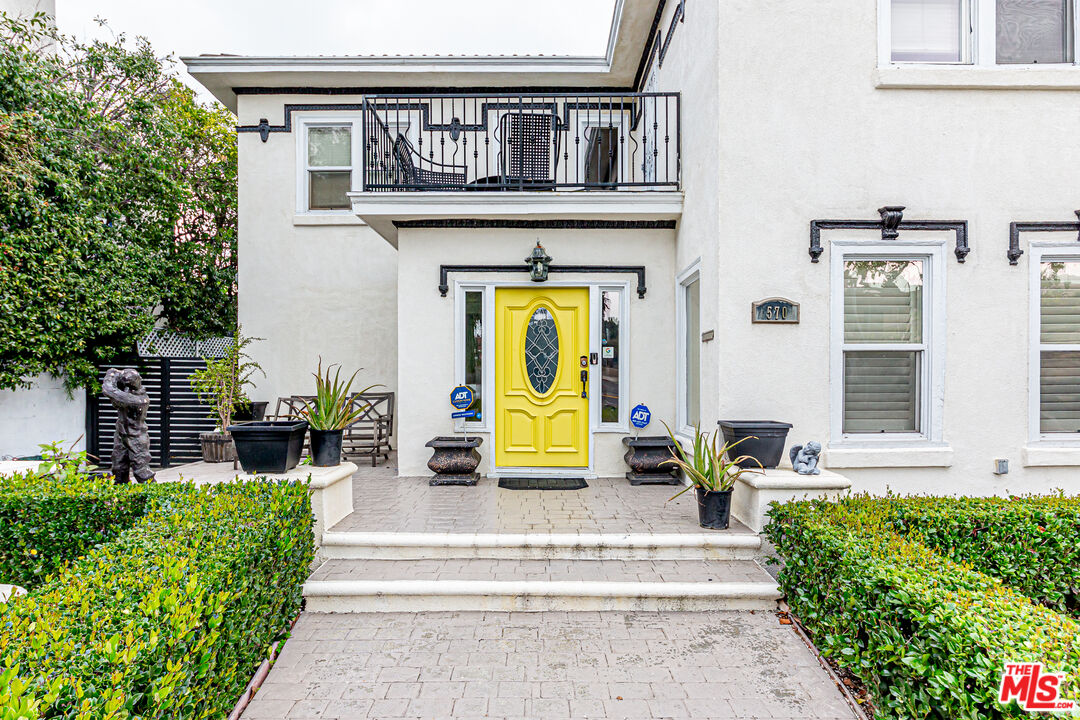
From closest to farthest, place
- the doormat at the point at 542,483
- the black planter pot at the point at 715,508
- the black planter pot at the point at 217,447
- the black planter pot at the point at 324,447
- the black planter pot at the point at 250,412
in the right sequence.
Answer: the black planter pot at the point at 715,508 < the black planter pot at the point at 324,447 < the doormat at the point at 542,483 < the black planter pot at the point at 217,447 < the black planter pot at the point at 250,412

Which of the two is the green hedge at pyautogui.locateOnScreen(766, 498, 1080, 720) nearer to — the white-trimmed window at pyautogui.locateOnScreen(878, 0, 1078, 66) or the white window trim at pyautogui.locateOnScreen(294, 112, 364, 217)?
the white-trimmed window at pyautogui.locateOnScreen(878, 0, 1078, 66)

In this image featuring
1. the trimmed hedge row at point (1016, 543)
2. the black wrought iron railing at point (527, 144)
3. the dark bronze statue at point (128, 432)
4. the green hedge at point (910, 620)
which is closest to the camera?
the green hedge at point (910, 620)

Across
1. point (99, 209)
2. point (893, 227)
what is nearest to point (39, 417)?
point (99, 209)

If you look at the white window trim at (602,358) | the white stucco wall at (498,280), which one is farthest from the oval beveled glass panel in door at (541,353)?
the white stucco wall at (498,280)

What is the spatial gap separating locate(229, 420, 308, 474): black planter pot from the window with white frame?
4023 mm

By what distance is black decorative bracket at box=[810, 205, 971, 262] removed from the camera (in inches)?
203

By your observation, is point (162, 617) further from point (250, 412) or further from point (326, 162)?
point (326, 162)

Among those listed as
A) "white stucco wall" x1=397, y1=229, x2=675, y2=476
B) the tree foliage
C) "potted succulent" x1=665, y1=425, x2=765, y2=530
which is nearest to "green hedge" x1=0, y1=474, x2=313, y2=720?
"potted succulent" x1=665, y1=425, x2=765, y2=530

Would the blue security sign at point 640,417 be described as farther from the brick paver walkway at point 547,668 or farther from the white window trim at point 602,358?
the brick paver walkway at point 547,668

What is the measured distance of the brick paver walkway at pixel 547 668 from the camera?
2.90 metres

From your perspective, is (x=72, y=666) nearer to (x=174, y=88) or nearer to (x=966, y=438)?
(x=966, y=438)

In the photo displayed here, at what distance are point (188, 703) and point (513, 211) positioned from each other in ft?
17.8

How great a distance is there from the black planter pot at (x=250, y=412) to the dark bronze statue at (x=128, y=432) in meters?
3.57

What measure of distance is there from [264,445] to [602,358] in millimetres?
→ 3845
